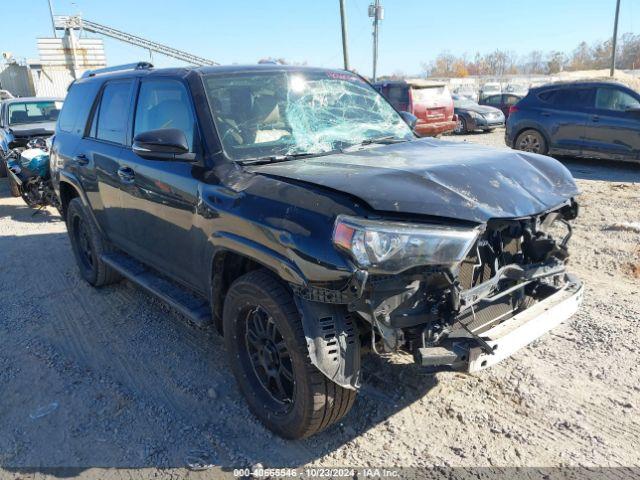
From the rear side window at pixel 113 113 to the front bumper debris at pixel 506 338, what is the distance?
309 cm

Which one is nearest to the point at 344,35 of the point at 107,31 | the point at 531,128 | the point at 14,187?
the point at 531,128

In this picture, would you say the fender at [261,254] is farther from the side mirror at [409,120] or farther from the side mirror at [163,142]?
the side mirror at [409,120]

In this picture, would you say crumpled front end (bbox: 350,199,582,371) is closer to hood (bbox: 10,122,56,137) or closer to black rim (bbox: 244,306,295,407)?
black rim (bbox: 244,306,295,407)

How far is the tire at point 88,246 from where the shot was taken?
491 cm

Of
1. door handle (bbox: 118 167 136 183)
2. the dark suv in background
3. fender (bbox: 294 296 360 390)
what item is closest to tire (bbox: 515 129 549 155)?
the dark suv in background

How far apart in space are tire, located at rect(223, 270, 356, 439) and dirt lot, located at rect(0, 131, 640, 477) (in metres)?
0.18

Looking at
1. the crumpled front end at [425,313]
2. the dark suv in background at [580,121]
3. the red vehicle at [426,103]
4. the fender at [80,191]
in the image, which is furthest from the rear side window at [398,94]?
the crumpled front end at [425,313]

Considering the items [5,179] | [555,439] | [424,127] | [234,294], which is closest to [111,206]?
[234,294]

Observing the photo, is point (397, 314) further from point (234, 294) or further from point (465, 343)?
point (234, 294)

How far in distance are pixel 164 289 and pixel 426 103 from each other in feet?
40.5

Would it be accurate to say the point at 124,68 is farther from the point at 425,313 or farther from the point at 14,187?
the point at 14,187

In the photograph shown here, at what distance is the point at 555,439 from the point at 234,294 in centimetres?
195

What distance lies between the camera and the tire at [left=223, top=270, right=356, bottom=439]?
8.27 feet

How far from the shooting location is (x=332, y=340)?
240 centimetres
